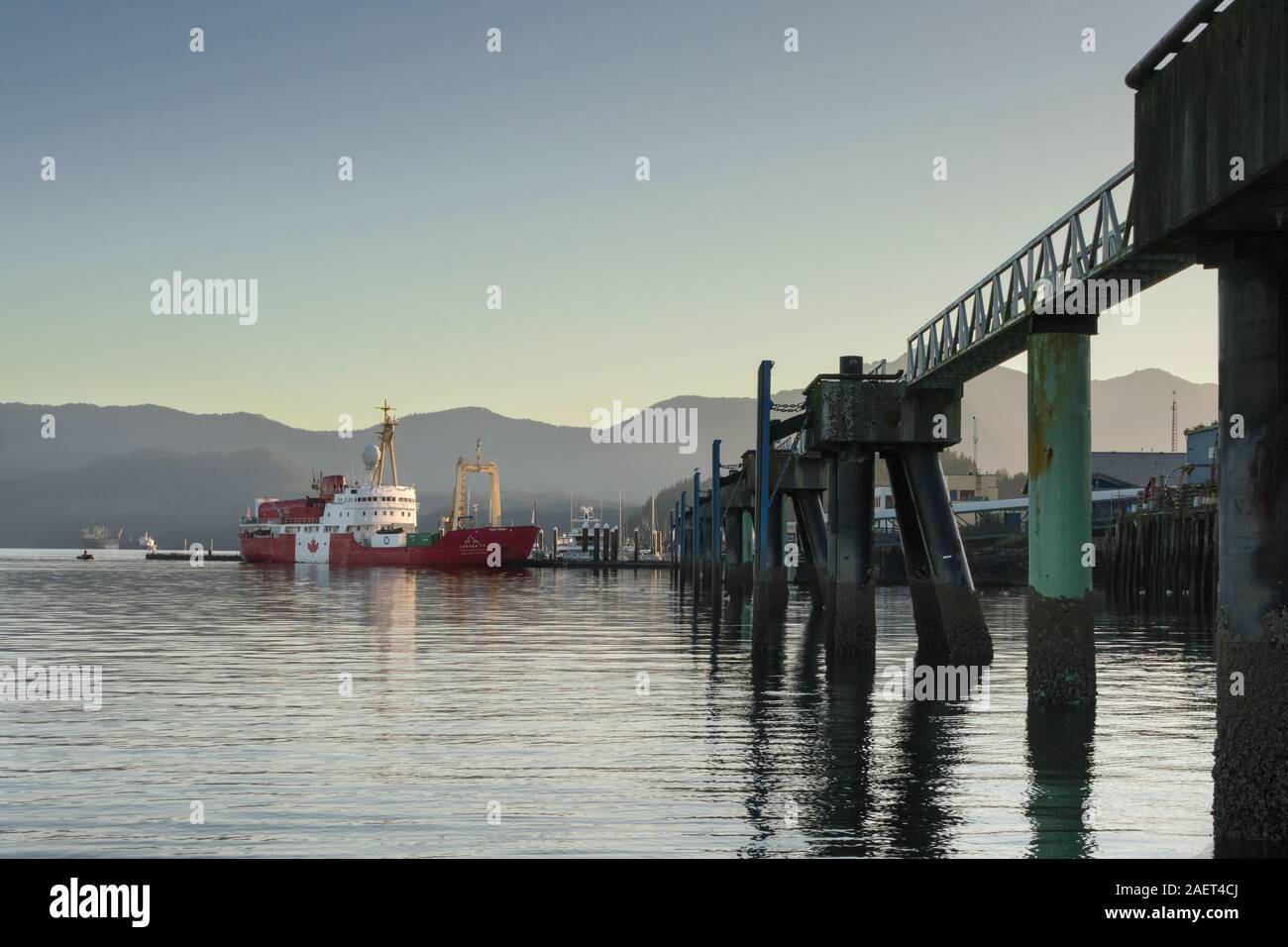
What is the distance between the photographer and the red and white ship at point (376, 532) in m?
168

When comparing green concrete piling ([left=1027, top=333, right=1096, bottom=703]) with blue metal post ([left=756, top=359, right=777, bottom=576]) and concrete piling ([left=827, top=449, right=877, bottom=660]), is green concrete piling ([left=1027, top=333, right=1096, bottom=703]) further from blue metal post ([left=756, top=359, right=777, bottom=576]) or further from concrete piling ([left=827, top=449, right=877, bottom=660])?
blue metal post ([left=756, top=359, right=777, bottom=576])

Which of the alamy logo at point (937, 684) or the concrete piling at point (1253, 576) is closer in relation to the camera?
the concrete piling at point (1253, 576)

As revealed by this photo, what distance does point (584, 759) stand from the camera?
1862 cm

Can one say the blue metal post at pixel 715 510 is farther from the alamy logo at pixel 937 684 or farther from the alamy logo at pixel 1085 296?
the alamy logo at pixel 1085 296

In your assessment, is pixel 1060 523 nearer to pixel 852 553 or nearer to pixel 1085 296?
pixel 1085 296
